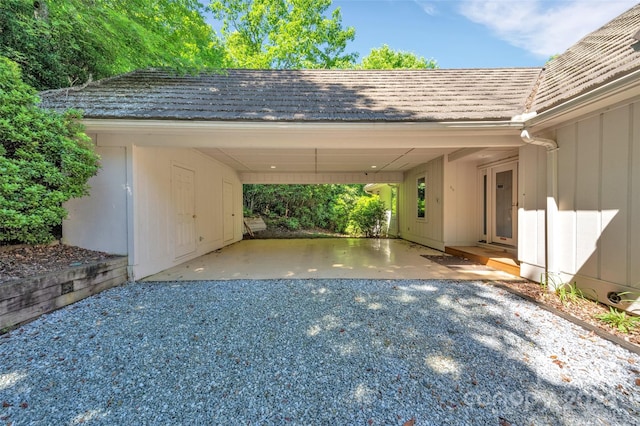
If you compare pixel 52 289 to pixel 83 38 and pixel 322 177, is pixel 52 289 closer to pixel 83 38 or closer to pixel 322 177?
pixel 83 38

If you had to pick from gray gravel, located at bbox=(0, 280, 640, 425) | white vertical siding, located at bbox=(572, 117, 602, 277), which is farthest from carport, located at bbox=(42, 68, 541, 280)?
gray gravel, located at bbox=(0, 280, 640, 425)

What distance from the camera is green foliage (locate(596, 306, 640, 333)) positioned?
108 inches

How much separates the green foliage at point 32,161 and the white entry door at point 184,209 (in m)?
2.04

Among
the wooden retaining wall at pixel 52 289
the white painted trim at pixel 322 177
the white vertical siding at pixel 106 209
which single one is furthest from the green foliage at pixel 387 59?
the wooden retaining wall at pixel 52 289

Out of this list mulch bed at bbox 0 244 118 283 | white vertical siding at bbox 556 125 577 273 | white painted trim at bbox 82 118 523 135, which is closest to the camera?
mulch bed at bbox 0 244 118 283

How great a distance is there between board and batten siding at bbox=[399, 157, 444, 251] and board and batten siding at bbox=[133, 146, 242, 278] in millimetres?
→ 6845

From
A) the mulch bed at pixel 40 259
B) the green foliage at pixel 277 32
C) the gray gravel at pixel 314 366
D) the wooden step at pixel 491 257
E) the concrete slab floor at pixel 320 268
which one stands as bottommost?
the gray gravel at pixel 314 366

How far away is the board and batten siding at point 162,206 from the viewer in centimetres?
467

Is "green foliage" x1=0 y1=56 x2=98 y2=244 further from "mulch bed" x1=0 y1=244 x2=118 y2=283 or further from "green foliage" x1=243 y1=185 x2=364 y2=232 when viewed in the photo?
"green foliage" x1=243 y1=185 x2=364 y2=232

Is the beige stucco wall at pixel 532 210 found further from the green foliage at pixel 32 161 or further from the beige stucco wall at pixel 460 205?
the green foliage at pixel 32 161

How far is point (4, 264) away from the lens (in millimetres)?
3252

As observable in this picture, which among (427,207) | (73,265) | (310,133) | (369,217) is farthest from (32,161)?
(369,217)

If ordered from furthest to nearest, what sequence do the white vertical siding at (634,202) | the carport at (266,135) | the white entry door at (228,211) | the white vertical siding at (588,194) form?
the white entry door at (228,211) < the carport at (266,135) < the white vertical siding at (588,194) < the white vertical siding at (634,202)

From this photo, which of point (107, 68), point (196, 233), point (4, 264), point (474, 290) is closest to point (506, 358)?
point (474, 290)
